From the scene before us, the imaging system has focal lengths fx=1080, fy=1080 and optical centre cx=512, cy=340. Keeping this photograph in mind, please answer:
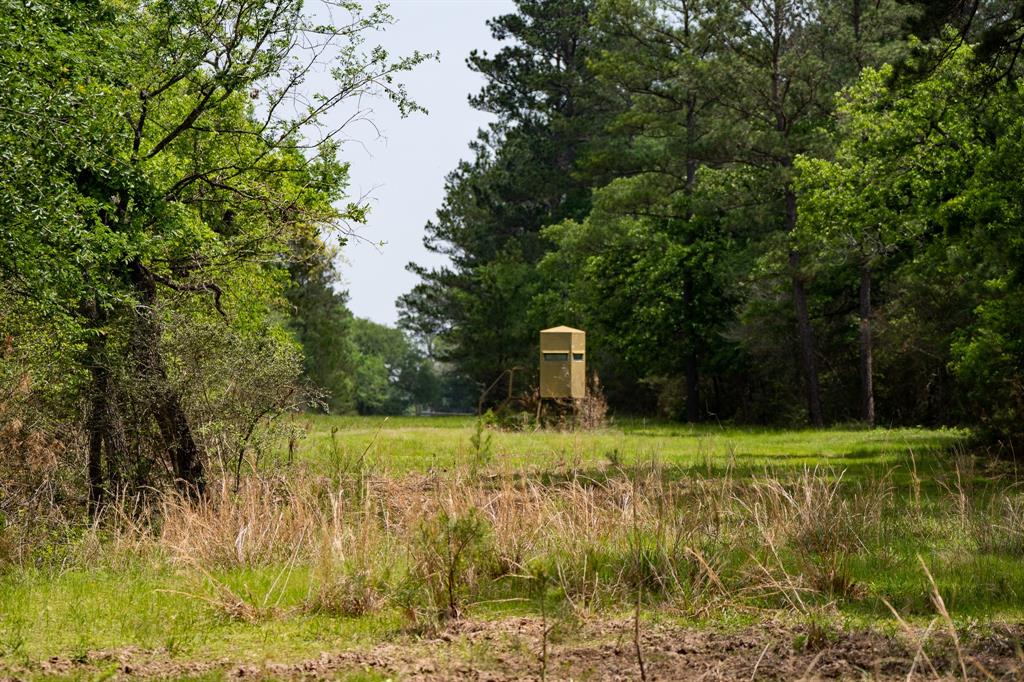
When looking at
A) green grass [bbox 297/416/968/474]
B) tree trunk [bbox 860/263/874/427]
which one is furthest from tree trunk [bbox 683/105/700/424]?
green grass [bbox 297/416/968/474]

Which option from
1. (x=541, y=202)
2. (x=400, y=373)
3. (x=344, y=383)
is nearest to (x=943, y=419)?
(x=541, y=202)

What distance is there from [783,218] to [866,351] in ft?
13.8

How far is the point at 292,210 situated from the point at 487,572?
7.51 meters

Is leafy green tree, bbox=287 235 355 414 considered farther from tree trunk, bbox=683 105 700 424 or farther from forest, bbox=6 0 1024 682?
forest, bbox=6 0 1024 682

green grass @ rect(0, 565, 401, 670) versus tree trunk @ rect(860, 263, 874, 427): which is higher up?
tree trunk @ rect(860, 263, 874, 427)

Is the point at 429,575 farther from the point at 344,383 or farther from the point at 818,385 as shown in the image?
the point at 344,383

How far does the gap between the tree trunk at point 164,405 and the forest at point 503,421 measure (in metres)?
0.04

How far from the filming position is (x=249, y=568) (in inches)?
290

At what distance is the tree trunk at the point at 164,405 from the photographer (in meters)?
10.6

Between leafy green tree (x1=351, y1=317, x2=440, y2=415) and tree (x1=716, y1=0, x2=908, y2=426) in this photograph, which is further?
leafy green tree (x1=351, y1=317, x2=440, y2=415)

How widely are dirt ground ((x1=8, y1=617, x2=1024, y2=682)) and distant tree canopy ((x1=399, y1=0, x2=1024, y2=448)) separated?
6879 millimetres

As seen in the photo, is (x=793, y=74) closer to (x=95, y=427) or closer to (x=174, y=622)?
(x=95, y=427)

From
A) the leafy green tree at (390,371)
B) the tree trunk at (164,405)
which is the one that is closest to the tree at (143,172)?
the tree trunk at (164,405)

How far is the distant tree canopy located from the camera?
14898mm
